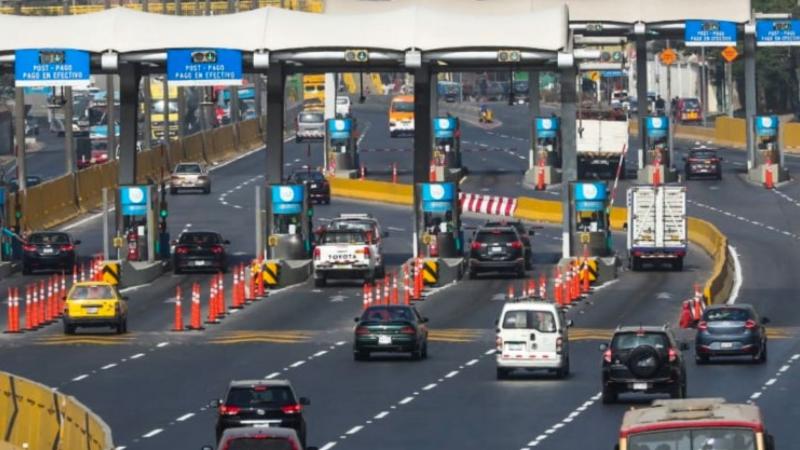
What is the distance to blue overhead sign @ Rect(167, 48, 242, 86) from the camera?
73812 mm

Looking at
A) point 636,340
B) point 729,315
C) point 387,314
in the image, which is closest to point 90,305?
point 387,314

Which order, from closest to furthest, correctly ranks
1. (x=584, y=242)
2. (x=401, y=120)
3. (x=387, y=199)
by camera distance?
(x=584, y=242), (x=387, y=199), (x=401, y=120)

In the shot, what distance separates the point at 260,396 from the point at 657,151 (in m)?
74.3

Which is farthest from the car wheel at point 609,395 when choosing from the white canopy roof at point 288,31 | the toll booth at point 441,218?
the toll booth at point 441,218

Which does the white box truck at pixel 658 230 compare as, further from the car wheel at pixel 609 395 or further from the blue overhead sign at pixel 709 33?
the car wheel at pixel 609 395

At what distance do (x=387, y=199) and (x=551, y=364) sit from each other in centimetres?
5660

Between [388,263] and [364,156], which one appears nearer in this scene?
[388,263]

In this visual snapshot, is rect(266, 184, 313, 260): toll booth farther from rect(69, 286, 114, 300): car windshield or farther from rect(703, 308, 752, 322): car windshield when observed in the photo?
rect(703, 308, 752, 322): car windshield

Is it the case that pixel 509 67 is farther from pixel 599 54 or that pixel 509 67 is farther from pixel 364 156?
pixel 364 156

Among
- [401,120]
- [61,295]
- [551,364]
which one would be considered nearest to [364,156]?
[401,120]

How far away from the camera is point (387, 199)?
4087 inches

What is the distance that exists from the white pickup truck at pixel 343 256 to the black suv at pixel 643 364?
2782 centimetres

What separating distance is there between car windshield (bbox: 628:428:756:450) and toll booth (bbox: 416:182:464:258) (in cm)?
5215

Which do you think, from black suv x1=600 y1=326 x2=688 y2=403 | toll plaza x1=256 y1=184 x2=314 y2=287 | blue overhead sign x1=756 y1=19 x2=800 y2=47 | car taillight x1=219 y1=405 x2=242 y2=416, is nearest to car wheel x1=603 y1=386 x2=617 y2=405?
black suv x1=600 y1=326 x2=688 y2=403
